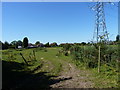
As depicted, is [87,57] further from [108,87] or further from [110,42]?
[108,87]

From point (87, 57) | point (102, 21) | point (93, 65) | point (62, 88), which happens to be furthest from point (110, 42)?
point (62, 88)

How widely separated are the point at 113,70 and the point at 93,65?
2.57 m

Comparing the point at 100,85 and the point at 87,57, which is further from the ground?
the point at 87,57

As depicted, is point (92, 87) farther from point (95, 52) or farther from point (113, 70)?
point (95, 52)

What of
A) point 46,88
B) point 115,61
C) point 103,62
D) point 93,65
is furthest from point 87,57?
point 46,88

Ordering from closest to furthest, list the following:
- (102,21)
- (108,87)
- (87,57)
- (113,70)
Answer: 1. (108,87)
2. (113,70)
3. (87,57)
4. (102,21)

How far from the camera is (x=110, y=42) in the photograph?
12523 millimetres

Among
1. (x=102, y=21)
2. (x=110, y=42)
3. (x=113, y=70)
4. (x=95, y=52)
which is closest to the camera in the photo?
(x=113, y=70)

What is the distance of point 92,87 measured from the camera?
5.96m

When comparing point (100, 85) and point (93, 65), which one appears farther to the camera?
point (93, 65)

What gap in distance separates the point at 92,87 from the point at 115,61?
8.78ft

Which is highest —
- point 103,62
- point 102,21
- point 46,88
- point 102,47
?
point 102,21

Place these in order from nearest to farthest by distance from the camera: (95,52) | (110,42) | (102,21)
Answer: (95,52)
(110,42)
(102,21)

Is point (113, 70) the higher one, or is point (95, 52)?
point (95, 52)
